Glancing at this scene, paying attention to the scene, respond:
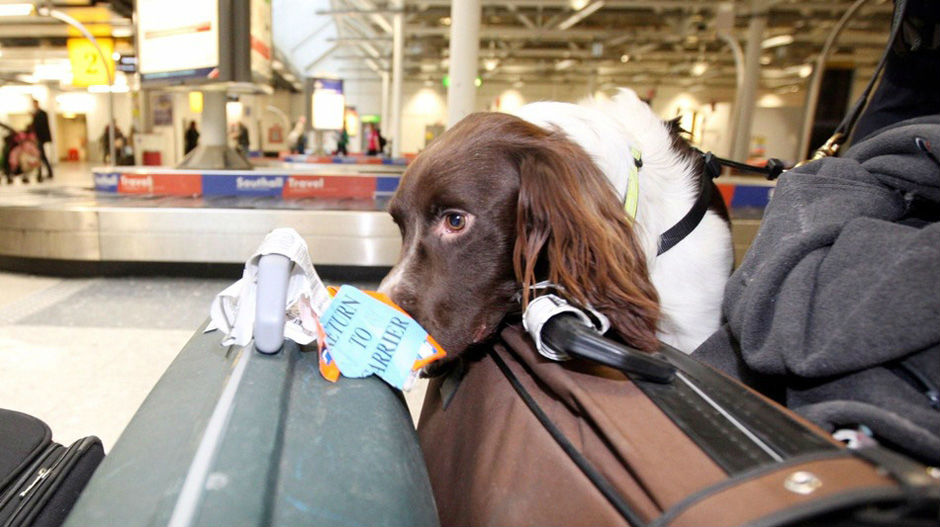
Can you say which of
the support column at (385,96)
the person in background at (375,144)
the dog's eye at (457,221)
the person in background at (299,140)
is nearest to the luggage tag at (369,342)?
the dog's eye at (457,221)

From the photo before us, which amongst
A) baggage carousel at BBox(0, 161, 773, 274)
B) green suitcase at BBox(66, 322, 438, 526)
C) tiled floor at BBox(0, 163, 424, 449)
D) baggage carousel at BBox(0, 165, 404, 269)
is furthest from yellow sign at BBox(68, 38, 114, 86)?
green suitcase at BBox(66, 322, 438, 526)

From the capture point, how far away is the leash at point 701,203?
1326mm

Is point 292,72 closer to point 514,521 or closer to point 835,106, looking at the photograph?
point 835,106

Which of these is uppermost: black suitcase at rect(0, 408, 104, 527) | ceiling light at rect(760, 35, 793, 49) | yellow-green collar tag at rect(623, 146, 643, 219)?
ceiling light at rect(760, 35, 793, 49)

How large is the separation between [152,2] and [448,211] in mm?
6632

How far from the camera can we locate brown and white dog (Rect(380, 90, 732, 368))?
106cm

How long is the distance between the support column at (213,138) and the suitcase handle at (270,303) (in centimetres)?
649

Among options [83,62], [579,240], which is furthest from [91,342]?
[83,62]

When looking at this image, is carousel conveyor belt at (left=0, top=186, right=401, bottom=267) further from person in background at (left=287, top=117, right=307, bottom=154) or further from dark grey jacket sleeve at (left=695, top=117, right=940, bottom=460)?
person in background at (left=287, top=117, right=307, bottom=154)

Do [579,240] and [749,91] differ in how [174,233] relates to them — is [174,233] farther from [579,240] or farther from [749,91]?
[749,91]

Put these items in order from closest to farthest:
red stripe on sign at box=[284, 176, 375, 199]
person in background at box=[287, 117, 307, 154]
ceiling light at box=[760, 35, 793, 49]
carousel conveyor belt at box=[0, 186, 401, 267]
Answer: carousel conveyor belt at box=[0, 186, 401, 267]
red stripe on sign at box=[284, 176, 375, 199]
ceiling light at box=[760, 35, 793, 49]
person in background at box=[287, 117, 307, 154]

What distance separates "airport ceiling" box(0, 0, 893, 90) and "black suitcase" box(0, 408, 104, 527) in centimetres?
968

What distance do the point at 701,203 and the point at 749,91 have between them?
1145 centimetres

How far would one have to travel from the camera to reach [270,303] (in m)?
0.78
